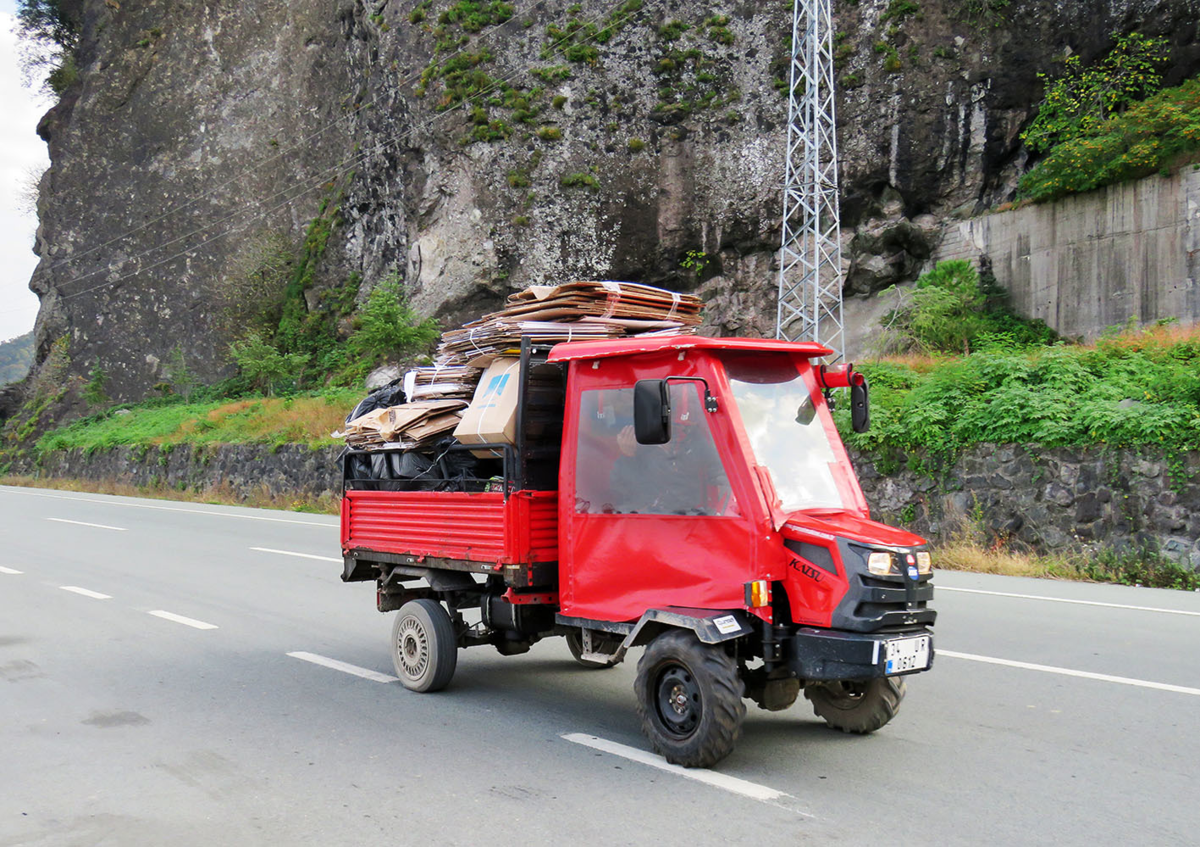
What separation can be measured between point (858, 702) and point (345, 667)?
4.12 m

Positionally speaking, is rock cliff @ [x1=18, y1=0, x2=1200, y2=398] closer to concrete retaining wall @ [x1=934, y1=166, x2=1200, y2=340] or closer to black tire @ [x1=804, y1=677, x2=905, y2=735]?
concrete retaining wall @ [x1=934, y1=166, x2=1200, y2=340]

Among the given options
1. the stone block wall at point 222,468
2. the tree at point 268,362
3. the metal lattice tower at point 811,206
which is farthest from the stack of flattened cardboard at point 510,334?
the tree at point 268,362

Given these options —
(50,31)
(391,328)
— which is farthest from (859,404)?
(50,31)

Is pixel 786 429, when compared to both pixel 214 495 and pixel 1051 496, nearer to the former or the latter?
pixel 1051 496

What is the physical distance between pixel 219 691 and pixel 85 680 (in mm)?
1205

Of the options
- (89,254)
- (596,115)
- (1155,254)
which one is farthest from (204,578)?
(89,254)

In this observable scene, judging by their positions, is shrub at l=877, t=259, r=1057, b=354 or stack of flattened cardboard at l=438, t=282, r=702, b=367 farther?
shrub at l=877, t=259, r=1057, b=354

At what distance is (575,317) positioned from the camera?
6.93 meters

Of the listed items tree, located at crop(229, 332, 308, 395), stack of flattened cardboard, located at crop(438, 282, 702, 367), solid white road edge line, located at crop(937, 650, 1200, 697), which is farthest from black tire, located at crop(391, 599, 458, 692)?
tree, located at crop(229, 332, 308, 395)

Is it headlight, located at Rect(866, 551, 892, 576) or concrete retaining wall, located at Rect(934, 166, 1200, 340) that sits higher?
concrete retaining wall, located at Rect(934, 166, 1200, 340)

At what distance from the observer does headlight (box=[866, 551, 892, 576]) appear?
524 cm

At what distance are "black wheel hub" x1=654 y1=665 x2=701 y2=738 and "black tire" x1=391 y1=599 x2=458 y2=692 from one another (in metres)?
2.10

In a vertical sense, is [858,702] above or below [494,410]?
below

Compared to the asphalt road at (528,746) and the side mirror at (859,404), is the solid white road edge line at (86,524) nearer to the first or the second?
the asphalt road at (528,746)
